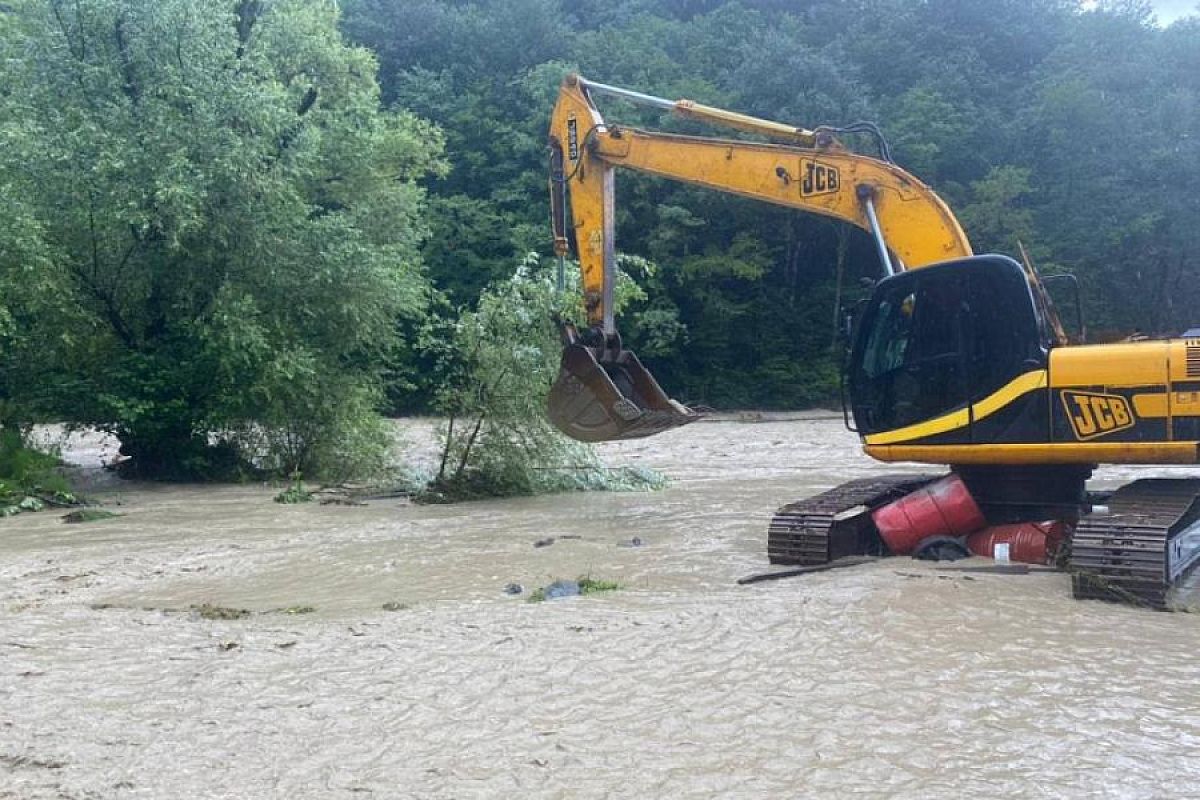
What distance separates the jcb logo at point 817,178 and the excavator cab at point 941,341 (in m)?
1.66

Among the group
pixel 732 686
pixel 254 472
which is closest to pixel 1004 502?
pixel 732 686

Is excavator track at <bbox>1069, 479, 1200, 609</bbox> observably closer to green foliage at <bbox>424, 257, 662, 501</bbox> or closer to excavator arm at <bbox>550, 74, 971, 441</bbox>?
excavator arm at <bbox>550, 74, 971, 441</bbox>

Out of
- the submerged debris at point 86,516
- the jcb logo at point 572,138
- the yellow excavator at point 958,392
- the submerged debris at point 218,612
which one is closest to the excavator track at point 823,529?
the yellow excavator at point 958,392

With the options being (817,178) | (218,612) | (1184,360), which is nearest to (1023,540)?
(1184,360)

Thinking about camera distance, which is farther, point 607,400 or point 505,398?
point 505,398

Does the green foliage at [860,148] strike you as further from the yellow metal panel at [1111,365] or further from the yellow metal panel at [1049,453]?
the yellow metal panel at [1111,365]

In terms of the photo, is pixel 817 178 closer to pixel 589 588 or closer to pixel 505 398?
pixel 589 588

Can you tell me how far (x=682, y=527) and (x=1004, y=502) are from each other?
11.1 feet

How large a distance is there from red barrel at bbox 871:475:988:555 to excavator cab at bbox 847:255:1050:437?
59 centimetres

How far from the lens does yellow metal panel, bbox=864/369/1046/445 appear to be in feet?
27.3

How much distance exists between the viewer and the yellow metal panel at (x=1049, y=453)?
7762mm

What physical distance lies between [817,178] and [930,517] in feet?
11.6

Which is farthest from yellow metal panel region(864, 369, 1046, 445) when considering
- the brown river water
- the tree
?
the tree

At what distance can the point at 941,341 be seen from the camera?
884 centimetres
